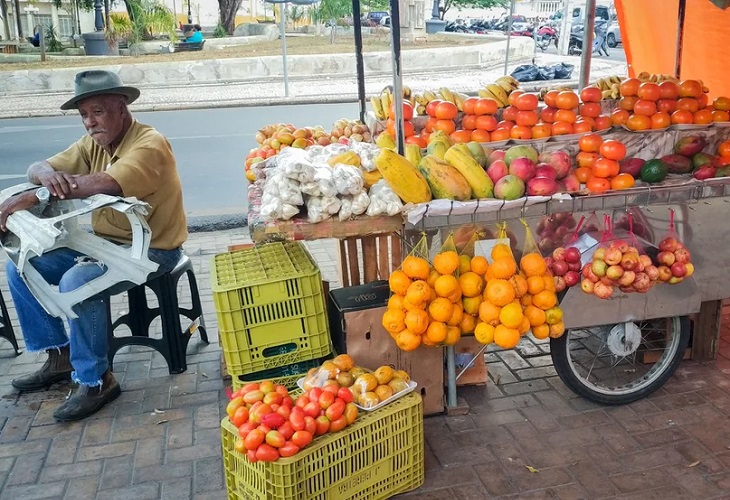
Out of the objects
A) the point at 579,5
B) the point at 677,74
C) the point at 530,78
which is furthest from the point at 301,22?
the point at 677,74

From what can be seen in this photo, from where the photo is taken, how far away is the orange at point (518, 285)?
112 inches

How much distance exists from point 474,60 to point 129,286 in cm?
1623

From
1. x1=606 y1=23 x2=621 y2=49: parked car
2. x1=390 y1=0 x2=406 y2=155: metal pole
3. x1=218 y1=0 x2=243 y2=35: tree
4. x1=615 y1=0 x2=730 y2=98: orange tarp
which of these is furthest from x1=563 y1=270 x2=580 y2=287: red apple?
x1=606 y1=23 x2=621 y2=49: parked car

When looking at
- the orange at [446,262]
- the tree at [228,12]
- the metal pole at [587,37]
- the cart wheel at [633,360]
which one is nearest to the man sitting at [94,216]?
the orange at [446,262]

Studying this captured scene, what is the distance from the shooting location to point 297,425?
2.38m

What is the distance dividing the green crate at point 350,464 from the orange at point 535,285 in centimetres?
70

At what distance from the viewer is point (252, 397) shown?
2611mm

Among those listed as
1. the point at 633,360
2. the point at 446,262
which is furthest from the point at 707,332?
the point at 446,262

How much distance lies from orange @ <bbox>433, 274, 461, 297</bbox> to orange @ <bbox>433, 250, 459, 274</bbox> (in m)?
0.03

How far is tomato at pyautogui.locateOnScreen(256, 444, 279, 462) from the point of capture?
7.60 feet

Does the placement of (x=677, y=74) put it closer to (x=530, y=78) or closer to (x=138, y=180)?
(x=138, y=180)

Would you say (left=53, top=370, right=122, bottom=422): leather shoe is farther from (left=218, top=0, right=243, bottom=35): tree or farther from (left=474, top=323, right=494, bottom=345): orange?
(left=218, top=0, right=243, bottom=35): tree

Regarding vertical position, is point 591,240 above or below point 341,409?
above

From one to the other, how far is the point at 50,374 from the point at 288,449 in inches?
77.8
